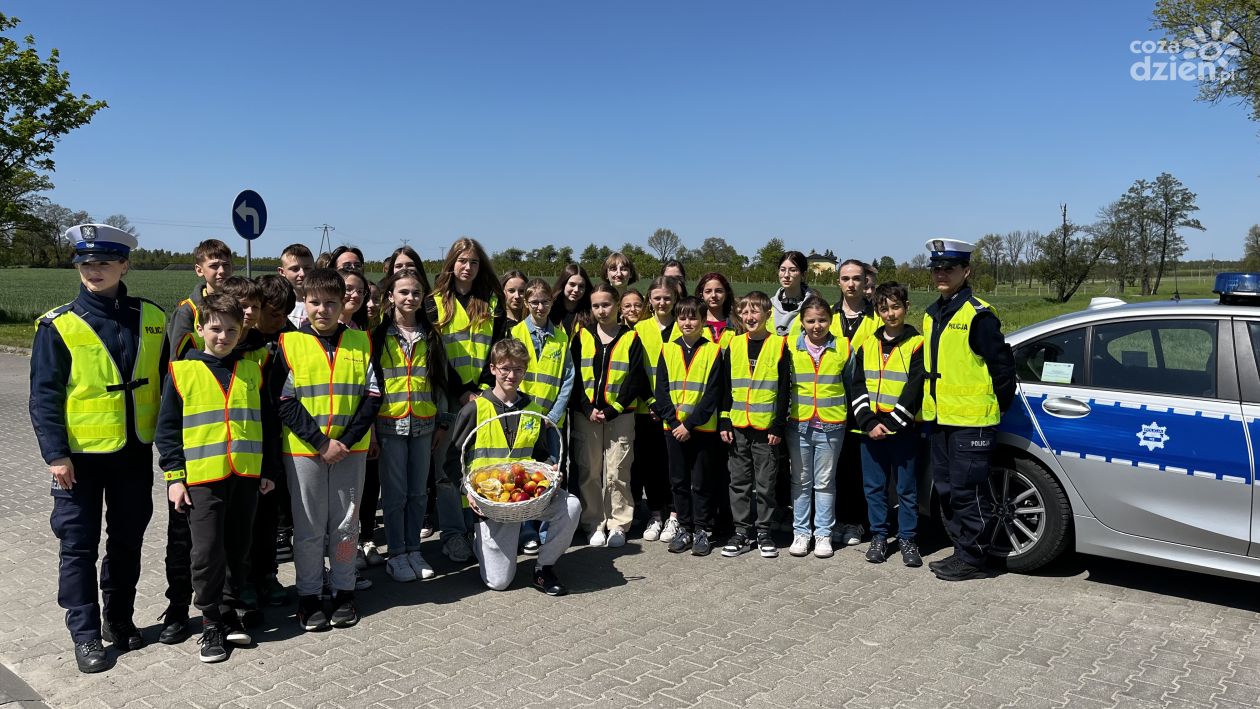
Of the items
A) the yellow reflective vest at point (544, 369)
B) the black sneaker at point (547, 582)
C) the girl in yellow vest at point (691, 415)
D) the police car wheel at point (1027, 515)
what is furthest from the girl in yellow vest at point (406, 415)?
the police car wheel at point (1027, 515)

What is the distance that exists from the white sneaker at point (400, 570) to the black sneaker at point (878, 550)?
302 cm

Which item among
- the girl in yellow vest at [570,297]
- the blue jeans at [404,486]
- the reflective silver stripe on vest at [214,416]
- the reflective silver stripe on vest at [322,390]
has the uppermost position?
the girl in yellow vest at [570,297]

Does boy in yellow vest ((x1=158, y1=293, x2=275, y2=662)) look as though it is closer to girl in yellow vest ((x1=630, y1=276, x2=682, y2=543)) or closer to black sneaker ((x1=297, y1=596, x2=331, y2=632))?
black sneaker ((x1=297, y1=596, x2=331, y2=632))

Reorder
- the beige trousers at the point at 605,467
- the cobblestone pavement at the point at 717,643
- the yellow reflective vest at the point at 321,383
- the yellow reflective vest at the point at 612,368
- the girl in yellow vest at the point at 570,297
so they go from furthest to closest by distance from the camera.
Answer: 1. the girl in yellow vest at the point at 570,297
2. the beige trousers at the point at 605,467
3. the yellow reflective vest at the point at 612,368
4. the yellow reflective vest at the point at 321,383
5. the cobblestone pavement at the point at 717,643

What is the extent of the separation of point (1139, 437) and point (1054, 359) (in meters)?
0.71

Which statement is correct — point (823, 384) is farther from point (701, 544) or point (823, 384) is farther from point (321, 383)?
point (321, 383)

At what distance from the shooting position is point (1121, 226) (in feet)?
191

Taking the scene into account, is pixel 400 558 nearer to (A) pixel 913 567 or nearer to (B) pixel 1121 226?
(A) pixel 913 567

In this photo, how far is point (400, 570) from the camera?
530 centimetres

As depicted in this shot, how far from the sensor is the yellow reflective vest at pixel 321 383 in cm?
445

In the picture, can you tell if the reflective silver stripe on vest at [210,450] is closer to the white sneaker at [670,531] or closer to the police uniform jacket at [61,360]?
the police uniform jacket at [61,360]

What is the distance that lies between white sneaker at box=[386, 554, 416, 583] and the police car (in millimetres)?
3753

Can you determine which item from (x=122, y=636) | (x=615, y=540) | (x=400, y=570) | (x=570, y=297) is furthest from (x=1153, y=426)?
(x=122, y=636)

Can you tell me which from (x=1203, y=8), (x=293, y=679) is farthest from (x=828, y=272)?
(x=293, y=679)
